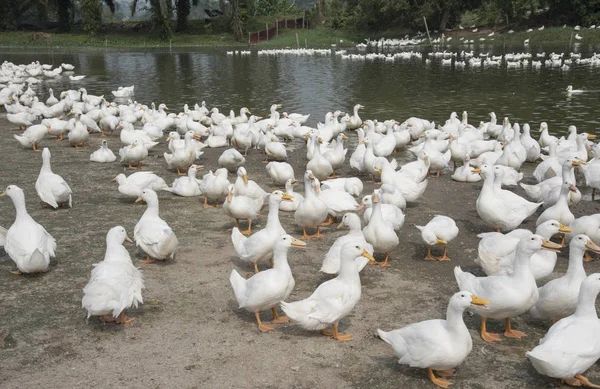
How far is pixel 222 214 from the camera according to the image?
10.6 m

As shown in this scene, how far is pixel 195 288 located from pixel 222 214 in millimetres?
3318

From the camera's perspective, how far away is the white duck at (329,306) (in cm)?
602

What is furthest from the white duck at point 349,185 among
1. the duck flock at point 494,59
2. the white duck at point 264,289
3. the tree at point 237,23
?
the tree at point 237,23

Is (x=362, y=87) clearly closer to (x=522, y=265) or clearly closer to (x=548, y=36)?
(x=522, y=265)

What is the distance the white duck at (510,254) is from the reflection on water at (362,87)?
11597 millimetres

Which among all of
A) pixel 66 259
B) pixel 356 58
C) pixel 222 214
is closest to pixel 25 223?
pixel 66 259

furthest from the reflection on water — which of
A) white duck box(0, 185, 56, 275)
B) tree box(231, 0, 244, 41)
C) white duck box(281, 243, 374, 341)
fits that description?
tree box(231, 0, 244, 41)

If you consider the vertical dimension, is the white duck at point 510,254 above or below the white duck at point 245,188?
below

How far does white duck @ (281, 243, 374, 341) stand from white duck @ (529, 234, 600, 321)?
198cm

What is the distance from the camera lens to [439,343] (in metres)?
5.29

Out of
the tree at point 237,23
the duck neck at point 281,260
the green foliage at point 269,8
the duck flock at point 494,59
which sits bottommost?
the duck neck at point 281,260

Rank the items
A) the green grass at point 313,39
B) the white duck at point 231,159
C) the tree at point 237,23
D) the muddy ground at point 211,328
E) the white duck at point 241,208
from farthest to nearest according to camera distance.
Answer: the tree at point 237,23 < the green grass at point 313,39 < the white duck at point 231,159 < the white duck at point 241,208 < the muddy ground at point 211,328

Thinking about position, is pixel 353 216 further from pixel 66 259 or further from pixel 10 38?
pixel 10 38

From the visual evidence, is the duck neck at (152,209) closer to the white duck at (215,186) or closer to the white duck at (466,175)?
the white duck at (215,186)
